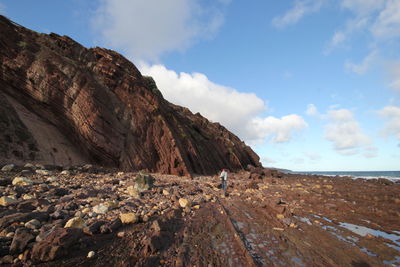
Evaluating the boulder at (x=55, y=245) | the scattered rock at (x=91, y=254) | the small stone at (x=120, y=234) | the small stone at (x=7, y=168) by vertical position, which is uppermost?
the small stone at (x=7, y=168)

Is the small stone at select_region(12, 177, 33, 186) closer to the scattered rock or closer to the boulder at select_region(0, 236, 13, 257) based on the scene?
the boulder at select_region(0, 236, 13, 257)

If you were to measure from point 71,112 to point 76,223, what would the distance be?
1365 cm

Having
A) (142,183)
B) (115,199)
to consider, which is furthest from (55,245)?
(142,183)

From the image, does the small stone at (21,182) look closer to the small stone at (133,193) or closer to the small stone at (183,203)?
the small stone at (133,193)

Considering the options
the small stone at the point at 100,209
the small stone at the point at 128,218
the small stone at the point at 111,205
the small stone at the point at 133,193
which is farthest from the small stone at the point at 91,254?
the small stone at the point at 133,193

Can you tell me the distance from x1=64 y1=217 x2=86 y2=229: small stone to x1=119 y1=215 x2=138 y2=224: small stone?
1.13m

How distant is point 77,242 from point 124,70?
2067 cm

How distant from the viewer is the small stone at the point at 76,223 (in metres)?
5.16

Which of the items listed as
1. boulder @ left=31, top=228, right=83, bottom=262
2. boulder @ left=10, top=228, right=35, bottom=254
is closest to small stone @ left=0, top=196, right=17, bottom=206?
boulder @ left=10, top=228, right=35, bottom=254

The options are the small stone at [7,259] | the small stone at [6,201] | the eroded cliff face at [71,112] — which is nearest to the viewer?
the small stone at [7,259]

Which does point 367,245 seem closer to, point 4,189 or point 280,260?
point 280,260

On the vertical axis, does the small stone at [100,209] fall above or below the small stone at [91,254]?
above

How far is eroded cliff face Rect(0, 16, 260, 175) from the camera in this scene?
47.1 ft

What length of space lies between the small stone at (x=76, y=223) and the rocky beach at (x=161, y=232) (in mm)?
24
